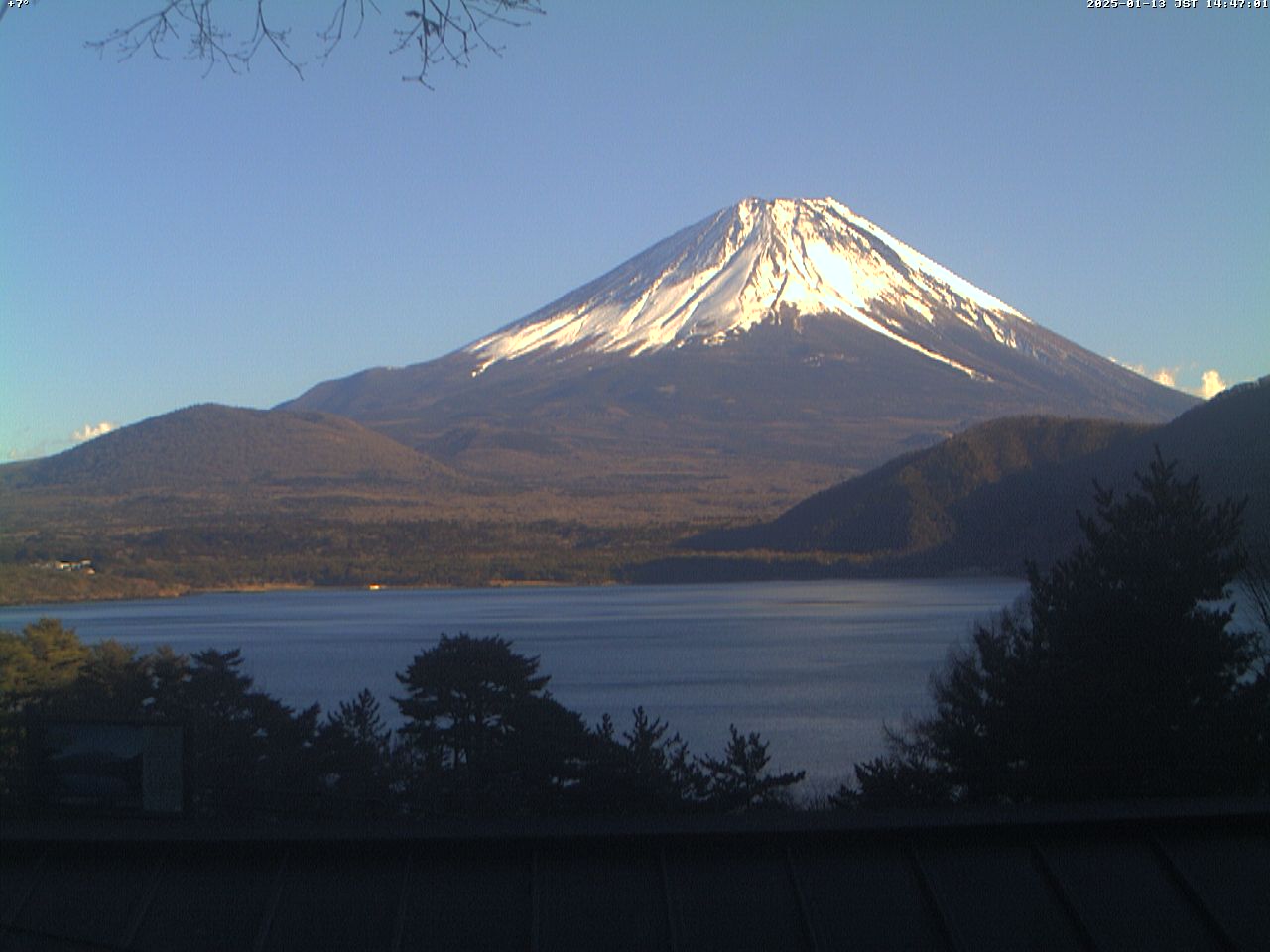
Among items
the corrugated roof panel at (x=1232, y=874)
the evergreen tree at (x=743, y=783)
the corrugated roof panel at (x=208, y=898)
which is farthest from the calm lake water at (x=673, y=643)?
the corrugated roof panel at (x=208, y=898)

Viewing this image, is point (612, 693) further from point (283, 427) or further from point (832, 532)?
point (283, 427)

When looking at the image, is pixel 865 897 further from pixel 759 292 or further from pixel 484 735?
pixel 759 292

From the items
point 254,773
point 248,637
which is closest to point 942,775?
point 254,773

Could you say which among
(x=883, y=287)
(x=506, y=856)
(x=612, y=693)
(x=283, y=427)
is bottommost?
(x=612, y=693)

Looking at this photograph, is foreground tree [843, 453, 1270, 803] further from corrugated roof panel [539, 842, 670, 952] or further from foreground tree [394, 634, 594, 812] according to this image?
corrugated roof panel [539, 842, 670, 952]

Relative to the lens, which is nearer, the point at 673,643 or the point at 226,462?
the point at 673,643

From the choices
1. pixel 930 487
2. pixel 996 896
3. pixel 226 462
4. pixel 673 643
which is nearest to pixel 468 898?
pixel 996 896

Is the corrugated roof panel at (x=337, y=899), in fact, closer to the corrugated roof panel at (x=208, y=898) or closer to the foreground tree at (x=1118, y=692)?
the corrugated roof panel at (x=208, y=898)
